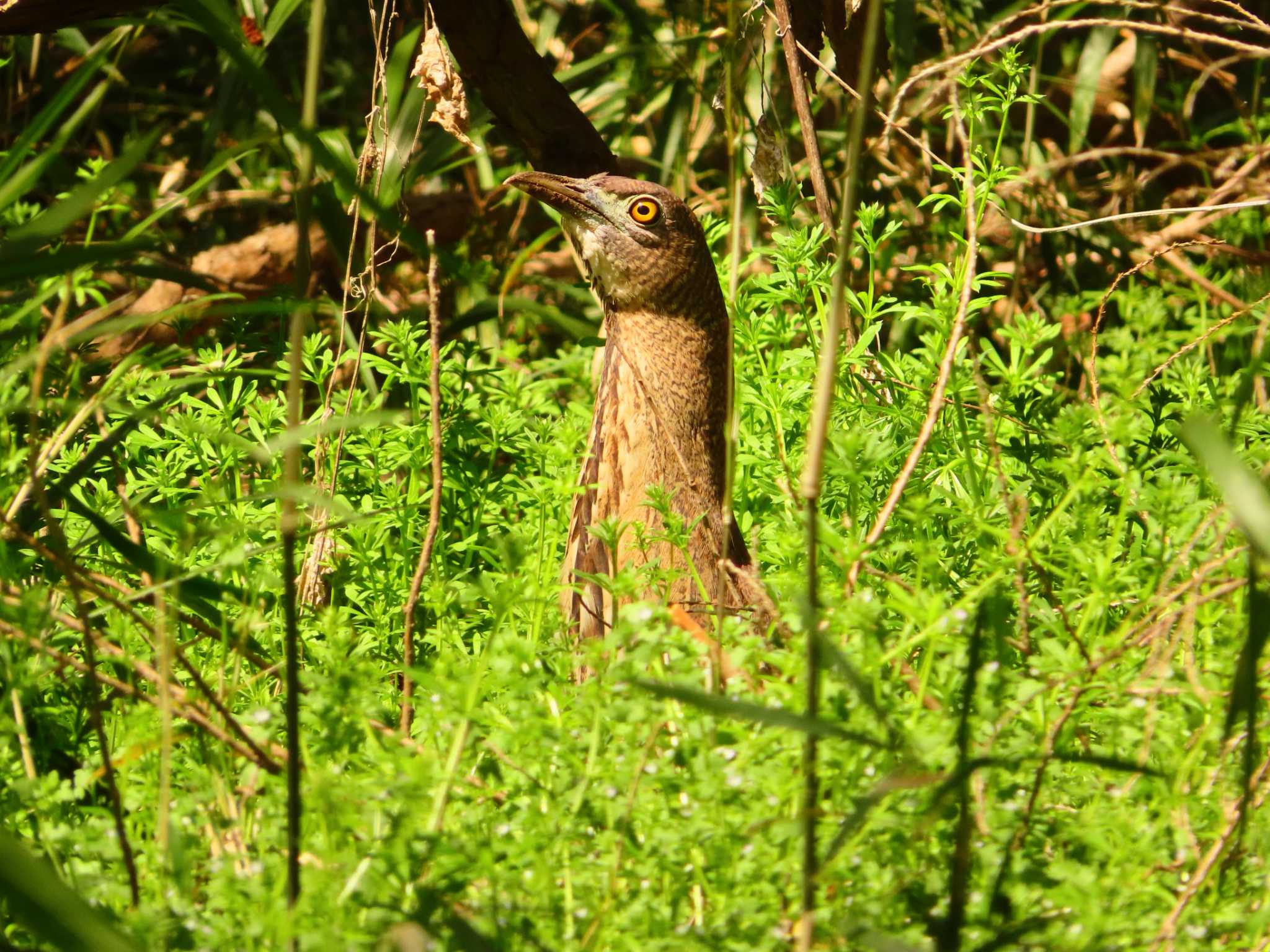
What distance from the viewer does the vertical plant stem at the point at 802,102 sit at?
3.72 meters

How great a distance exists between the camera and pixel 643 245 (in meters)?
3.71

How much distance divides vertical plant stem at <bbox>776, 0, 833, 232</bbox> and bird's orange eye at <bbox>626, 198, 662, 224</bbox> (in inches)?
16.9

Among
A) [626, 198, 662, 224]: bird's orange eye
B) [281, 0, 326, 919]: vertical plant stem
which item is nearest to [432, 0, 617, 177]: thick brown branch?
[626, 198, 662, 224]: bird's orange eye

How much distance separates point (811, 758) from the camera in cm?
173

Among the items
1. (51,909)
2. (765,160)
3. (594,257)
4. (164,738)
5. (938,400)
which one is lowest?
(51,909)

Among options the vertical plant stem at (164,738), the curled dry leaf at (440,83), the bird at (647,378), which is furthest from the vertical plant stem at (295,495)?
the curled dry leaf at (440,83)

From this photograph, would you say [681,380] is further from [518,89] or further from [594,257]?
[518,89]

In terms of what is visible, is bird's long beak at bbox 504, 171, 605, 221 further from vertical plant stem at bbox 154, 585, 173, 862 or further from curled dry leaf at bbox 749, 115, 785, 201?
vertical plant stem at bbox 154, 585, 173, 862

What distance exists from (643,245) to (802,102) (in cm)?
58

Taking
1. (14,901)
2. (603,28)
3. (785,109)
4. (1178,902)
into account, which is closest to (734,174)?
(1178,902)

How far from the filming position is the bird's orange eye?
12.1 feet

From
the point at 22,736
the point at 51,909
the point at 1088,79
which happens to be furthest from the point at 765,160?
the point at 51,909

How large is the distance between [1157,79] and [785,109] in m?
2.19

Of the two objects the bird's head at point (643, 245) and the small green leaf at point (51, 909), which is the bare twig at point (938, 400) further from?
the small green leaf at point (51, 909)
